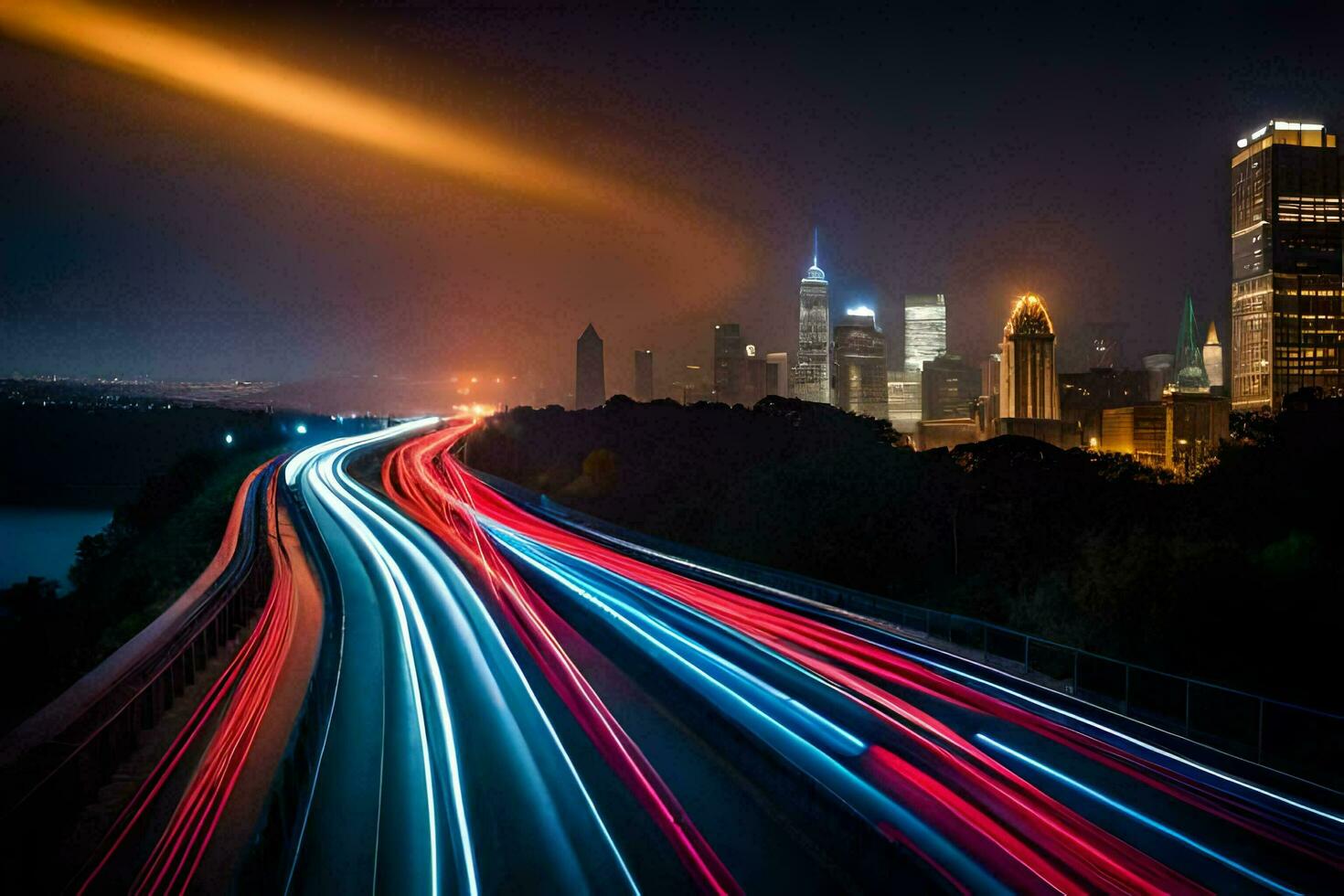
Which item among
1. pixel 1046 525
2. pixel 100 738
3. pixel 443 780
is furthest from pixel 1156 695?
pixel 1046 525

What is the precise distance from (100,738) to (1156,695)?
544 inches

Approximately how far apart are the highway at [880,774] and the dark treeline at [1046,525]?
249 inches

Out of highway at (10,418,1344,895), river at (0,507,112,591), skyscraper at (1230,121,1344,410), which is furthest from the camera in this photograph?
skyscraper at (1230,121,1344,410)

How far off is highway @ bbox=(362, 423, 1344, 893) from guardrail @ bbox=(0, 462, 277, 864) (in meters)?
4.14

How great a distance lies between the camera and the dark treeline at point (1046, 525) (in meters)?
19.4

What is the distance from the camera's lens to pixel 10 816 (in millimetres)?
8344

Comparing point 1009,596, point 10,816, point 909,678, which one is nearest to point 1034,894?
point 909,678

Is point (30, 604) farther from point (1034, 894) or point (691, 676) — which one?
point (1034, 894)

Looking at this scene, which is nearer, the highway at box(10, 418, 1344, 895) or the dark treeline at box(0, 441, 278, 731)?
the highway at box(10, 418, 1344, 895)

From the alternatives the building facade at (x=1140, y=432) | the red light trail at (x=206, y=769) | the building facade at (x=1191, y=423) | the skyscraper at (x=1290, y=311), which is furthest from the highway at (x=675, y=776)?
the skyscraper at (x=1290, y=311)

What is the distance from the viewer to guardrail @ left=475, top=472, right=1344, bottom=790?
11.2 metres

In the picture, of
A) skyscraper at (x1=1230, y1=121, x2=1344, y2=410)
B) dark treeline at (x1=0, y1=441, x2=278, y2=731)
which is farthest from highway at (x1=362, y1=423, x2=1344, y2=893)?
skyscraper at (x1=1230, y1=121, x2=1344, y2=410)

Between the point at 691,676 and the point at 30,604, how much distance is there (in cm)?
3529

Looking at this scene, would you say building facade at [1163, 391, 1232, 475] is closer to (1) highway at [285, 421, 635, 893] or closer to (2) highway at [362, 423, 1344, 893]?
(2) highway at [362, 423, 1344, 893]
